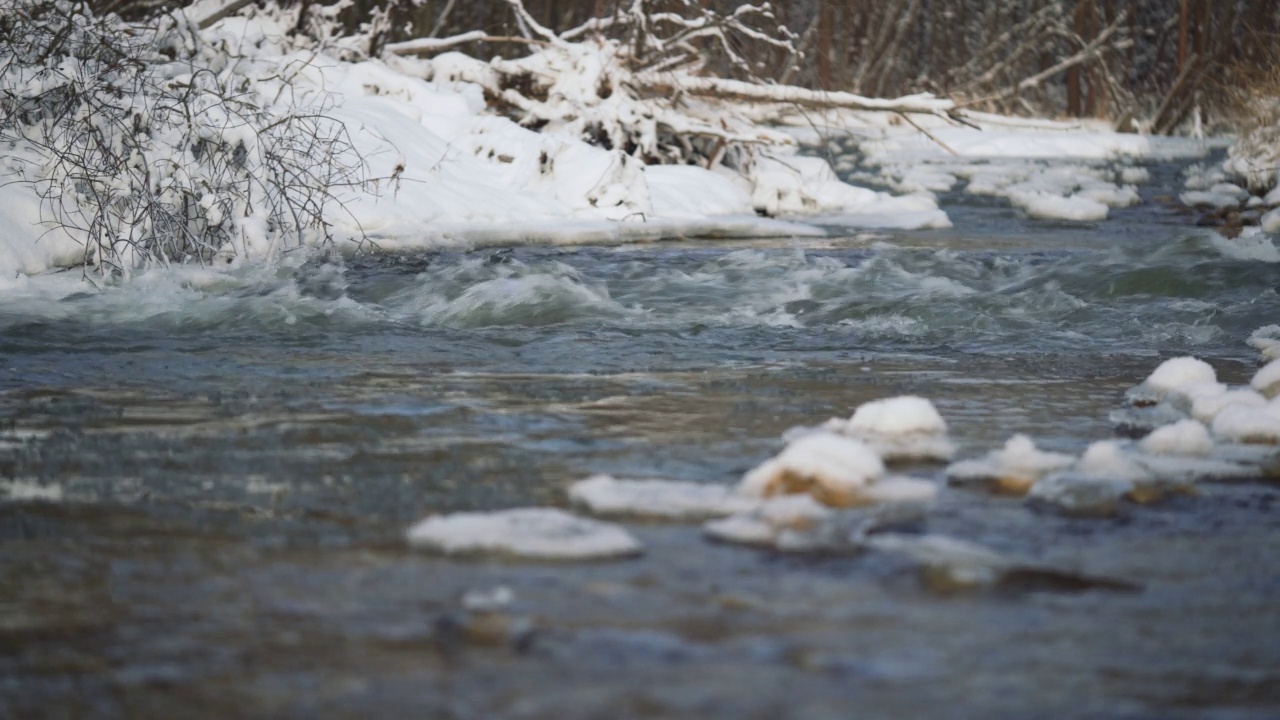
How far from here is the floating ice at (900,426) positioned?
137 inches

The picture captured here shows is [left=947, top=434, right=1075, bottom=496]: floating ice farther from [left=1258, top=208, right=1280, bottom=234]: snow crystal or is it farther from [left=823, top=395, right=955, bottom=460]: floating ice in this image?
[left=1258, top=208, right=1280, bottom=234]: snow crystal

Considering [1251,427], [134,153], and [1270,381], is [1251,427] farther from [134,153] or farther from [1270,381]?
[134,153]

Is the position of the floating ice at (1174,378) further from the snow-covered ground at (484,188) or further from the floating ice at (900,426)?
the snow-covered ground at (484,188)

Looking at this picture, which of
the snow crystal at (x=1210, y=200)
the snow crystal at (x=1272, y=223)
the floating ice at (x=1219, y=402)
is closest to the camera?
the floating ice at (x=1219, y=402)

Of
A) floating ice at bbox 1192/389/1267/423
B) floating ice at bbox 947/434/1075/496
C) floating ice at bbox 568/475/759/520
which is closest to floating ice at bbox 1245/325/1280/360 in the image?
floating ice at bbox 1192/389/1267/423

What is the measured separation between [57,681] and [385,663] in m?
0.42

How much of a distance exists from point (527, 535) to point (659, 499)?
1.28 feet

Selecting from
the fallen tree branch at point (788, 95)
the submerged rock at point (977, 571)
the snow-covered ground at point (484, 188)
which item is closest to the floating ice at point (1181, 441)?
the submerged rock at point (977, 571)

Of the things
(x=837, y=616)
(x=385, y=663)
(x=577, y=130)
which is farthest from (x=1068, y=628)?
(x=577, y=130)

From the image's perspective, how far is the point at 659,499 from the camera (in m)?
2.90

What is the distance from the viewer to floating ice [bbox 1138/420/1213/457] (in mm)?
3334

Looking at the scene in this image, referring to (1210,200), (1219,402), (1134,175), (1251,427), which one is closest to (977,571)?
(1251,427)

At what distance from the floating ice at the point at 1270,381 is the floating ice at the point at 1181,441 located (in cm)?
72

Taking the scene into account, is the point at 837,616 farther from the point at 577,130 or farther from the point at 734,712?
the point at 577,130
